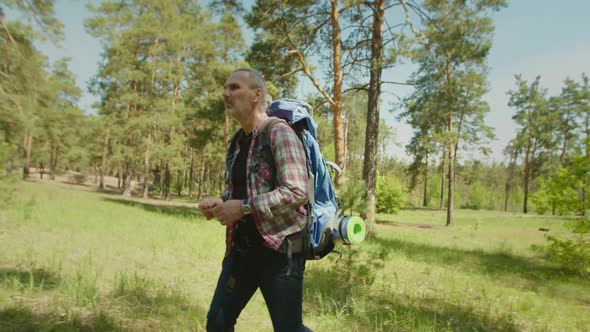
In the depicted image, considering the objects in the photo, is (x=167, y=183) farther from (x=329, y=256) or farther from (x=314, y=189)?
(x=314, y=189)

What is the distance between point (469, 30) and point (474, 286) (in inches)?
323

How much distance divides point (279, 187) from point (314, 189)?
1.26 feet

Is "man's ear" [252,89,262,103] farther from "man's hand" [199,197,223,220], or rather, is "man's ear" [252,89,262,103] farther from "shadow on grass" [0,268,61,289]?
"shadow on grass" [0,268,61,289]

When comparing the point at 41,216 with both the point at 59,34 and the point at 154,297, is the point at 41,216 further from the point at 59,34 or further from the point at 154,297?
the point at 154,297

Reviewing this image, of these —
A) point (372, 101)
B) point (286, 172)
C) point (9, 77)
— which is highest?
point (372, 101)

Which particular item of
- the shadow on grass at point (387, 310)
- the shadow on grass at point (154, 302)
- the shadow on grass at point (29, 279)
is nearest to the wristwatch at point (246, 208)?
the shadow on grass at point (154, 302)

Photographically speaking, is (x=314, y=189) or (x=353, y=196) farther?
(x=353, y=196)


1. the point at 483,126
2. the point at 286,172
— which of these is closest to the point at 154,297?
the point at 286,172

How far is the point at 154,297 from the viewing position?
3.86m

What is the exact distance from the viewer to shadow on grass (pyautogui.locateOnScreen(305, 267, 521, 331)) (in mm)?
3814

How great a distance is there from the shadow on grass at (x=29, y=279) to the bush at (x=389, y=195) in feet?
87.1

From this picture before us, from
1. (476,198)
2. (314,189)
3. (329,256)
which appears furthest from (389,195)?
(476,198)

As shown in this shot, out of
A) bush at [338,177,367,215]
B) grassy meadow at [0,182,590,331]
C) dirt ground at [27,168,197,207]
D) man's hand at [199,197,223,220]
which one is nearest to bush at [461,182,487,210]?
dirt ground at [27,168,197,207]

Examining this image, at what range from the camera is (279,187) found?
159 centimetres
